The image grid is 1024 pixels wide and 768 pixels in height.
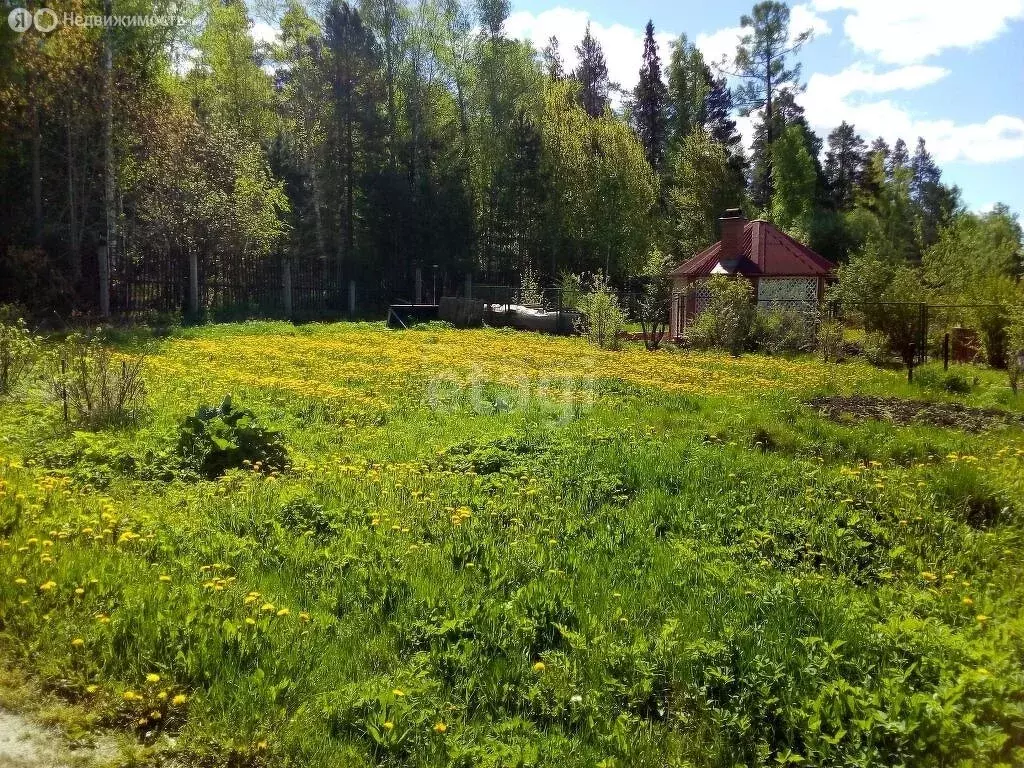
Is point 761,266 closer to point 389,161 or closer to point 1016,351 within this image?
point 1016,351

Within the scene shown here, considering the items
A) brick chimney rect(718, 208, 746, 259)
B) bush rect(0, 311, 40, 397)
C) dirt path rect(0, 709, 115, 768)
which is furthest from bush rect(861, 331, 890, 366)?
dirt path rect(0, 709, 115, 768)

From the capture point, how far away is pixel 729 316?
19484 millimetres

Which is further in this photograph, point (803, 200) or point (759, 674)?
point (803, 200)

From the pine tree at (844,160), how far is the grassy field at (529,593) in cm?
5786

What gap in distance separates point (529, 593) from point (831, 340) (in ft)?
54.1

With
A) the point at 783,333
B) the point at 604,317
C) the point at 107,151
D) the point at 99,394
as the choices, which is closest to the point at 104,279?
the point at 107,151

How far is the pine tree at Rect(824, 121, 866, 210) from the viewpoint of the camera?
194 feet

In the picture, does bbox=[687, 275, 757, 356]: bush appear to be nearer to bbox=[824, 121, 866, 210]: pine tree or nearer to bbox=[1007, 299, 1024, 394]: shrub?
bbox=[1007, 299, 1024, 394]: shrub

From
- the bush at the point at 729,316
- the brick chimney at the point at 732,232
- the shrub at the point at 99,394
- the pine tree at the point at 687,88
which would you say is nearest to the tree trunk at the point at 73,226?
the shrub at the point at 99,394

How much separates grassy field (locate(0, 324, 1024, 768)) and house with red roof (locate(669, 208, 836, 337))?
18732mm

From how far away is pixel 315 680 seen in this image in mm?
3250

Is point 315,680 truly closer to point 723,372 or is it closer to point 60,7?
point 723,372

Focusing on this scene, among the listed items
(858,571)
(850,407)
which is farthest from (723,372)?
(858,571)

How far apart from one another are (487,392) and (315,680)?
7.53 m
